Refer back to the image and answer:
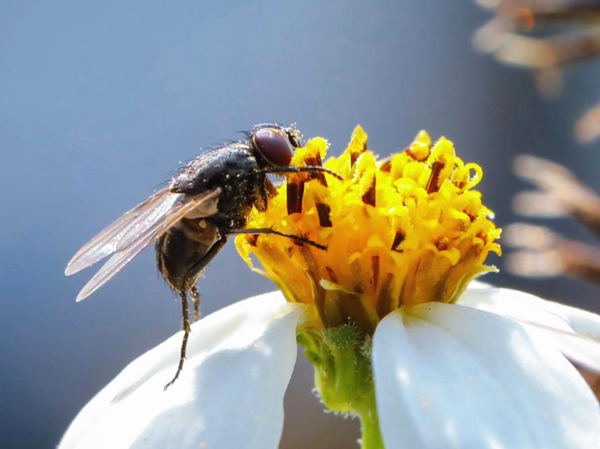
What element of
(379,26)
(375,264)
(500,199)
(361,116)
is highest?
(375,264)

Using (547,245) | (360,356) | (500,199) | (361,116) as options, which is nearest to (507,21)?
(547,245)

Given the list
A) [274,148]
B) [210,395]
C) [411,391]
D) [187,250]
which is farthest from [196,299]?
[411,391]

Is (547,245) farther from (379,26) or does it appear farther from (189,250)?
(379,26)

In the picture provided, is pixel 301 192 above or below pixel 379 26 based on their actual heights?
above

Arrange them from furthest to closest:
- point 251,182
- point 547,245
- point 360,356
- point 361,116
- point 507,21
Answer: point 361,116 < point 507,21 < point 547,245 < point 251,182 < point 360,356

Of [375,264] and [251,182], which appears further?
[251,182]

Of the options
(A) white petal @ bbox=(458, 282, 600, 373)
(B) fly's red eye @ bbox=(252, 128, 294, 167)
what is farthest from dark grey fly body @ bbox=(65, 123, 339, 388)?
(A) white petal @ bbox=(458, 282, 600, 373)

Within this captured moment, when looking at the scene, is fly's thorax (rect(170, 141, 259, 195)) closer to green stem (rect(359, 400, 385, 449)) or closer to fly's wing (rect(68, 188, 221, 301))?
fly's wing (rect(68, 188, 221, 301))

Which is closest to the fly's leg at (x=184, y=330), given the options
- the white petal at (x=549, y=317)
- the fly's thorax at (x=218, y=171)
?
the fly's thorax at (x=218, y=171)

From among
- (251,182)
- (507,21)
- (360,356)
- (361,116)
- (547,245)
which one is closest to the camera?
(360,356)
